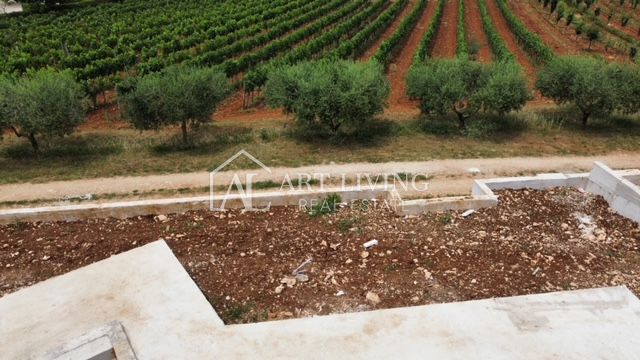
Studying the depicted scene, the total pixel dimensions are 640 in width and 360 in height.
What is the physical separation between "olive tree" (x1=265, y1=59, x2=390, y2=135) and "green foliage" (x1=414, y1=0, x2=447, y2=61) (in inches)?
502

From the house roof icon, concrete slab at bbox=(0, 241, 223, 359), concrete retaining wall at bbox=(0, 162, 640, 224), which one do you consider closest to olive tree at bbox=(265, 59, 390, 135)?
the house roof icon

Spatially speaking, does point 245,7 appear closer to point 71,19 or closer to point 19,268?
point 71,19

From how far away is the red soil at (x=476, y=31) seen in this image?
3847cm

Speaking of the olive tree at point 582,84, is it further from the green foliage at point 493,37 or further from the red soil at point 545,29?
the red soil at point 545,29

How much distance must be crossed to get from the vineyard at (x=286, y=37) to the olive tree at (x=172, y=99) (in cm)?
574

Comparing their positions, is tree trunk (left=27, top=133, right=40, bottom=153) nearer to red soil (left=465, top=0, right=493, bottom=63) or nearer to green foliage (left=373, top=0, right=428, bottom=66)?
green foliage (left=373, top=0, right=428, bottom=66)

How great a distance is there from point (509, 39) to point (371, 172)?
3110 cm

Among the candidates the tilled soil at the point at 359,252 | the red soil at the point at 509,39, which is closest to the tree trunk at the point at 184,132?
the tilled soil at the point at 359,252

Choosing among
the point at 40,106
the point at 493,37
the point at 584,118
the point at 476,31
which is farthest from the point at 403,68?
the point at 40,106

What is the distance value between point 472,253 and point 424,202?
7.98 feet

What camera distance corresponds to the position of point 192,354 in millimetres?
8297

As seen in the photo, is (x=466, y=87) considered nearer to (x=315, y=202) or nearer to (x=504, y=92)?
(x=504, y=92)

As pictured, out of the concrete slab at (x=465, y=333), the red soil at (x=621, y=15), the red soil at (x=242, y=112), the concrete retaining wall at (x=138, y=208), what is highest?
the red soil at (x=621, y=15)

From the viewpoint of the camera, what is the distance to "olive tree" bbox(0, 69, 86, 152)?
20328 millimetres
